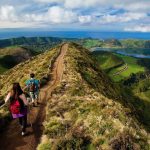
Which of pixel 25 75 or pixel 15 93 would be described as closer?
pixel 15 93

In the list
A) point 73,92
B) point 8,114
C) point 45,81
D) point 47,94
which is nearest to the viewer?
point 8,114

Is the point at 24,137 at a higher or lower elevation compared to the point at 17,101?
lower

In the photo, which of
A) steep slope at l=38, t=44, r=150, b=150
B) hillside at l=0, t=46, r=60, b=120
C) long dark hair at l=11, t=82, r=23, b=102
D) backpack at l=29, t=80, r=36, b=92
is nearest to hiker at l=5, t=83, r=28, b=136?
long dark hair at l=11, t=82, r=23, b=102

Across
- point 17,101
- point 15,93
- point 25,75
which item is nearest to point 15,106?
point 17,101

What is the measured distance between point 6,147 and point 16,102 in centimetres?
344

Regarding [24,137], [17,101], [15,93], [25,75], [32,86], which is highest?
[15,93]

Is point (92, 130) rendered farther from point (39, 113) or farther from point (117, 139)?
point (39, 113)

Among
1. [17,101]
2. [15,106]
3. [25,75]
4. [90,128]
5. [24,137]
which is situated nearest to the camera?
[17,101]

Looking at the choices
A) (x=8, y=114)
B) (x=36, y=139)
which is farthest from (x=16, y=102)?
(x=8, y=114)

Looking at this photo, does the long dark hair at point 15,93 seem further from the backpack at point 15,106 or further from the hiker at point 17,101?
the backpack at point 15,106

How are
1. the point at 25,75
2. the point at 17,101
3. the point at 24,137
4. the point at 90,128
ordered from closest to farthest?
the point at 17,101, the point at 90,128, the point at 24,137, the point at 25,75

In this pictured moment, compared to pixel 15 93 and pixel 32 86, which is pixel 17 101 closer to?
pixel 15 93

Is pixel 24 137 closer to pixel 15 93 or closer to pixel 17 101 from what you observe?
pixel 17 101

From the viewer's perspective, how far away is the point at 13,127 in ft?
85.7
